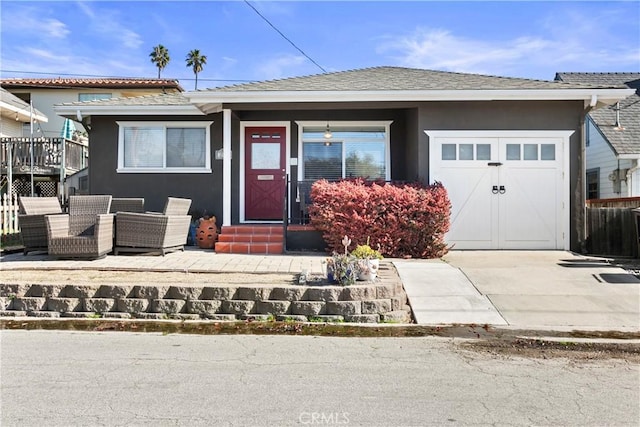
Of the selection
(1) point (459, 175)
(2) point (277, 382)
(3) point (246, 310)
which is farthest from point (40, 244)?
(1) point (459, 175)

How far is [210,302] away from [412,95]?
5.99 m

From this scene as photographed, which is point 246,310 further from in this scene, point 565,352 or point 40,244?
point 40,244

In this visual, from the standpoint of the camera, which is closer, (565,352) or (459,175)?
(565,352)

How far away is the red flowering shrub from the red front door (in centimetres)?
287

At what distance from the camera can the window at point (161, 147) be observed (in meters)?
11.5

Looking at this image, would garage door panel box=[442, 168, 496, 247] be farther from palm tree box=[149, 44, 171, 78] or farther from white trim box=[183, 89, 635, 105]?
palm tree box=[149, 44, 171, 78]

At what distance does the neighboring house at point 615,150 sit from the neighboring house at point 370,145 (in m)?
5.35

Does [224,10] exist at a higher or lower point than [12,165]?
higher

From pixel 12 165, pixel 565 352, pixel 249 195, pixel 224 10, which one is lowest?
pixel 565 352

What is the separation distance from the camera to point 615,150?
14.1 meters

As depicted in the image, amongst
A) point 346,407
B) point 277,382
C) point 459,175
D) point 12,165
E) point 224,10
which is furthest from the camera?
point 12,165

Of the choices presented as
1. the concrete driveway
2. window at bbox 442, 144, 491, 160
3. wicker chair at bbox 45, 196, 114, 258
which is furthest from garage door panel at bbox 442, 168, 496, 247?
wicker chair at bbox 45, 196, 114, 258

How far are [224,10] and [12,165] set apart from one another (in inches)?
395

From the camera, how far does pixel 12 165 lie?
1680 centimetres
